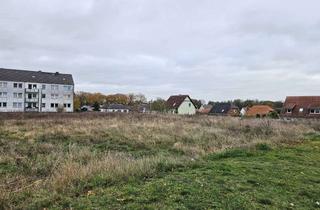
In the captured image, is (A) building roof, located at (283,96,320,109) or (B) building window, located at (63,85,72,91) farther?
(B) building window, located at (63,85,72,91)

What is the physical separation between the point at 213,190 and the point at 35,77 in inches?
3261

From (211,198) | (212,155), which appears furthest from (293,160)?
(211,198)

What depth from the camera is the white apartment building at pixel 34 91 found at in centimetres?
7838

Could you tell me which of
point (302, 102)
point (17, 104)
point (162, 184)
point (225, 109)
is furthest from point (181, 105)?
point (162, 184)

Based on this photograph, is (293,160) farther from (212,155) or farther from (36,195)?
(36,195)

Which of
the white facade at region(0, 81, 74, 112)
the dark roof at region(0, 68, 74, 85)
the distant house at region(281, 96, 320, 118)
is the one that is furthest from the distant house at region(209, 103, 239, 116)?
the dark roof at region(0, 68, 74, 85)

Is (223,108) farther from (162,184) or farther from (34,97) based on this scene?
(162,184)

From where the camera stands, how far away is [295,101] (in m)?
64.8

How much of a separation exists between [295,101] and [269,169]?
6025 centimetres

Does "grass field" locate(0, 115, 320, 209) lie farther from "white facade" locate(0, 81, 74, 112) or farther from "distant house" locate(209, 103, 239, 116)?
"distant house" locate(209, 103, 239, 116)

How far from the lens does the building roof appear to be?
61.4 metres

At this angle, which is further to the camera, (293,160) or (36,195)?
(293,160)

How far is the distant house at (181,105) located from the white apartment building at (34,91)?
82.8 feet

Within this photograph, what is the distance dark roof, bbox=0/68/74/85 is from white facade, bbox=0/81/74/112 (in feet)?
2.81
